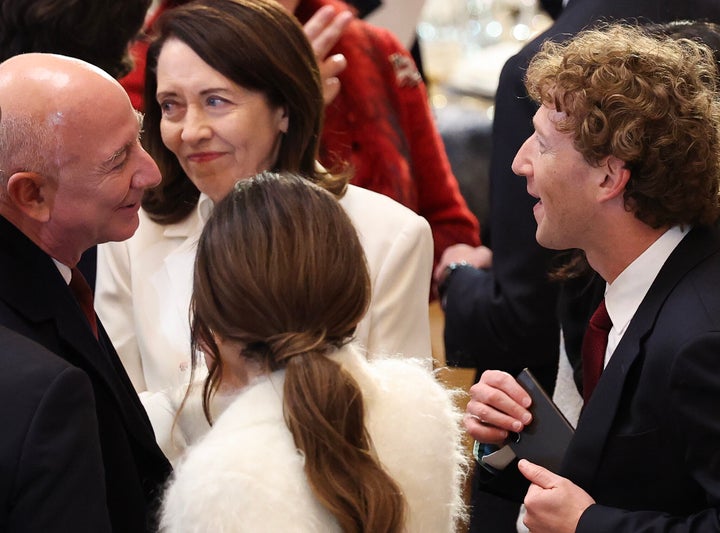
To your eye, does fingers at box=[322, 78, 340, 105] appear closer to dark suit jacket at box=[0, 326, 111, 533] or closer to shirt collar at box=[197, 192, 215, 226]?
shirt collar at box=[197, 192, 215, 226]

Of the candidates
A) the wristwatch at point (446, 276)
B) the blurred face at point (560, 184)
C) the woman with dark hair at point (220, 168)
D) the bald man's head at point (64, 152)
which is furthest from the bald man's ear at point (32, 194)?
the wristwatch at point (446, 276)

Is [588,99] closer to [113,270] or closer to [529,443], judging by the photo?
[529,443]

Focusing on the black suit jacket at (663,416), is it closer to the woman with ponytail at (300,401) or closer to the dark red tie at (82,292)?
the woman with ponytail at (300,401)

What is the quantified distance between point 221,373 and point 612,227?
2.33ft

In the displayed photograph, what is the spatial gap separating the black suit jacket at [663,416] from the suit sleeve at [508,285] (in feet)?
2.31

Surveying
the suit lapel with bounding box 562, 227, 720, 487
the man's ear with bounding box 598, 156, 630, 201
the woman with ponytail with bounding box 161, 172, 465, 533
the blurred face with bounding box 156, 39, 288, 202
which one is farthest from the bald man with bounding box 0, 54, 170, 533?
the man's ear with bounding box 598, 156, 630, 201

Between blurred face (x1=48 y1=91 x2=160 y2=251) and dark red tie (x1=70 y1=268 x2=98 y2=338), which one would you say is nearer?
blurred face (x1=48 y1=91 x2=160 y2=251)

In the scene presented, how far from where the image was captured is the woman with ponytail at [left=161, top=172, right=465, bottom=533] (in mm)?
1531

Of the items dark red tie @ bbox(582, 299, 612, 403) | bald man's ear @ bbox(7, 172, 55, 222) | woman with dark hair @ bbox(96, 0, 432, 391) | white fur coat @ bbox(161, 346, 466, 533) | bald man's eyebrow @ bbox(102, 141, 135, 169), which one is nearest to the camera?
white fur coat @ bbox(161, 346, 466, 533)

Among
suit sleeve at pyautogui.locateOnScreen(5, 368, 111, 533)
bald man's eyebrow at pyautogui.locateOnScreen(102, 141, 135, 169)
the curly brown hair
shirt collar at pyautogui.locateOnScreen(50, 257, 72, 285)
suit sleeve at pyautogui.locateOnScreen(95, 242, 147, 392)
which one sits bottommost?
suit sleeve at pyautogui.locateOnScreen(95, 242, 147, 392)

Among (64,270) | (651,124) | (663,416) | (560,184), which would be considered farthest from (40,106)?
(663,416)

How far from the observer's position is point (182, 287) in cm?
242

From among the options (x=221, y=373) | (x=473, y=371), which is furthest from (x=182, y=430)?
(x=473, y=371)

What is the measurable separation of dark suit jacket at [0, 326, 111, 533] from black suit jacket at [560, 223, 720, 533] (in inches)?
31.0
